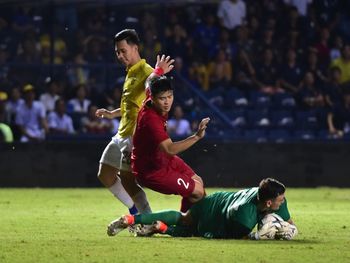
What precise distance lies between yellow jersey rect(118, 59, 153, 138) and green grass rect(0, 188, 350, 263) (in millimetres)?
1180

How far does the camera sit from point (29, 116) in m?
21.2

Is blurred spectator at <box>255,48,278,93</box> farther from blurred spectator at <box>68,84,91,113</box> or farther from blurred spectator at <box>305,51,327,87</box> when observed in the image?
blurred spectator at <box>68,84,91,113</box>

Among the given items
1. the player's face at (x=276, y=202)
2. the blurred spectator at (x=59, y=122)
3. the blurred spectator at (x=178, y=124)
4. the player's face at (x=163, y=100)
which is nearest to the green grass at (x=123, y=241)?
the player's face at (x=276, y=202)

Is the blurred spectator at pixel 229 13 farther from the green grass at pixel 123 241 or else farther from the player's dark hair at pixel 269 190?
the player's dark hair at pixel 269 190

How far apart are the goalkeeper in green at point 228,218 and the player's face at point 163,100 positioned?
0.99 meters

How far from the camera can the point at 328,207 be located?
54.2 feet

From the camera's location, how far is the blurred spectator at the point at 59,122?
Result: 843 inches

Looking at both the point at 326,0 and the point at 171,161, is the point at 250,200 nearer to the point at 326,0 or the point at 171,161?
the point at 171,161

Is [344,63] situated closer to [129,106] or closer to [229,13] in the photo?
Answer: [229,13]

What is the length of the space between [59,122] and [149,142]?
34.2 feet

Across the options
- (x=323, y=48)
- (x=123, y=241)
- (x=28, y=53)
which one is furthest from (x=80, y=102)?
(x=123, y=241)

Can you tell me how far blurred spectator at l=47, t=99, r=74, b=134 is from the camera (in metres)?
21.4

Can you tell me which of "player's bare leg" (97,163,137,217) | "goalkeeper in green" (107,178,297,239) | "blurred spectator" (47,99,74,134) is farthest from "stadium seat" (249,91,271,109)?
"goalkeeper in green" (107,178,297,239)

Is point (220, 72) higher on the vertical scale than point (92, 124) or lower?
higher
